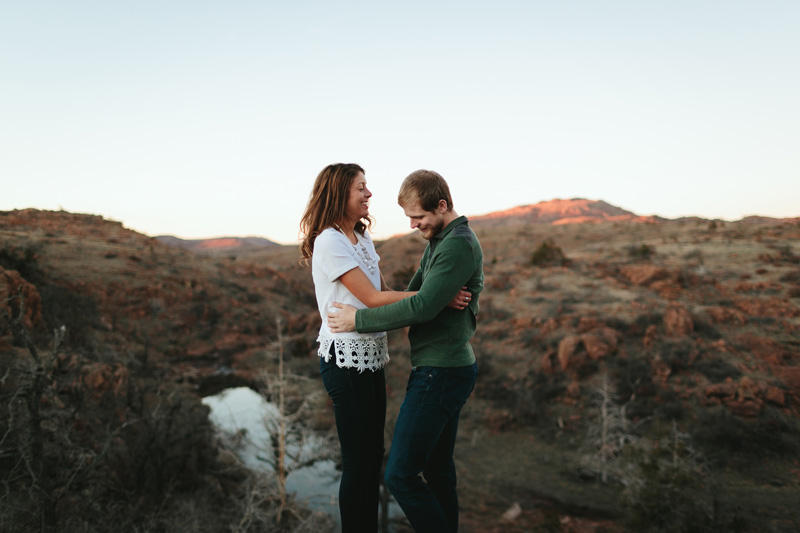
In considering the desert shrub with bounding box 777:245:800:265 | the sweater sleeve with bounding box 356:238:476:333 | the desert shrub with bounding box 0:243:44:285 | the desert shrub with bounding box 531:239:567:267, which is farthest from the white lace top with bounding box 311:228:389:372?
the desert shrub with bounding box 777:245:800:265

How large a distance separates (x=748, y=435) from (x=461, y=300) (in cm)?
1121

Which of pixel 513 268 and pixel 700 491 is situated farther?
pixel 513 268

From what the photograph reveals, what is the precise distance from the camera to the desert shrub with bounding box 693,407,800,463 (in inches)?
376

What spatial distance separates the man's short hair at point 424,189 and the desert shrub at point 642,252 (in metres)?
21.9

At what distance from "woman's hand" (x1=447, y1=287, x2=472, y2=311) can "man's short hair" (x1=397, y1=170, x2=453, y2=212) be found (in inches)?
15.3

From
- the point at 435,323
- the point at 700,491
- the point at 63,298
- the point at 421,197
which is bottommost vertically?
the point at 700,491

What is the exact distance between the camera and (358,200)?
81.4 inches

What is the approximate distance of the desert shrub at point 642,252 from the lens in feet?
69.5

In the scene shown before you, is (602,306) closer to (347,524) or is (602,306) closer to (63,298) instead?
(347,524)

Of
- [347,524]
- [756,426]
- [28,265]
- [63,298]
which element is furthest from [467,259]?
[28,265]

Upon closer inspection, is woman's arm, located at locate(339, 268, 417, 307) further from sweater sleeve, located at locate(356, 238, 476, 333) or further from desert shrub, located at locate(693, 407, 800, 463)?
desert shrub, located at locate(693, 407, 800, 463)

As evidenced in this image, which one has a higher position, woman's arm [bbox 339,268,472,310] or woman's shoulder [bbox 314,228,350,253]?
woman's shoulder [bbox 314,228,350,253]

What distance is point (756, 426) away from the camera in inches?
390

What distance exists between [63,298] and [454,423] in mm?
19633
